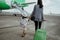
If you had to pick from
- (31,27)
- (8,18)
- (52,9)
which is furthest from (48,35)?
(52,9)

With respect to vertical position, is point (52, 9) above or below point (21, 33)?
above

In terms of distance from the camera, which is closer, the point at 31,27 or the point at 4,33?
the point at 4,33

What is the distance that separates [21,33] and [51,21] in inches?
61.7

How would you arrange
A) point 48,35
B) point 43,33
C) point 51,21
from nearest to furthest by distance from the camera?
point 43,33
point 48,35
point 51,21

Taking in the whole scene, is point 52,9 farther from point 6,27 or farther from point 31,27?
point 6,27

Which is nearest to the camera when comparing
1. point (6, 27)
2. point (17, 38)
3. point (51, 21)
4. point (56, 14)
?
point (17, 38)

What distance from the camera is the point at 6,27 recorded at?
4461mm

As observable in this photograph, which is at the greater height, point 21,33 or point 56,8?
point 56,8

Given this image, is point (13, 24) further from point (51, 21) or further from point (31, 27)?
point (51, 21)

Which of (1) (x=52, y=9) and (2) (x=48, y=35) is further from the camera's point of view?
(1) (x=52, y=9)

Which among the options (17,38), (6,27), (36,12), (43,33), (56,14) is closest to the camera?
(43,33)

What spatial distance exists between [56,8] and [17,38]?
9.83 ft

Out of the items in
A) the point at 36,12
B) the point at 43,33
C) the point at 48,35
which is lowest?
the point at 48,35

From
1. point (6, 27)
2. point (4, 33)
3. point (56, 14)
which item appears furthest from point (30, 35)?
point (56, 14)
